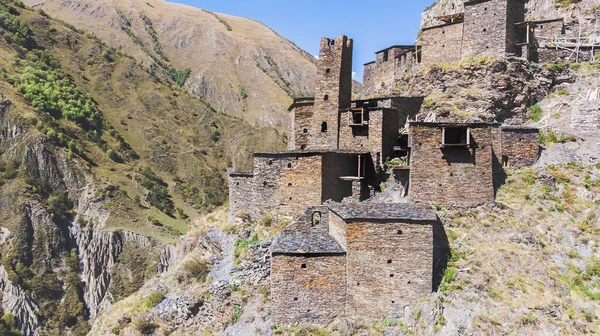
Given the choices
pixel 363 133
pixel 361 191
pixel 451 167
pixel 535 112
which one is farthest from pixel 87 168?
pixel 451 167

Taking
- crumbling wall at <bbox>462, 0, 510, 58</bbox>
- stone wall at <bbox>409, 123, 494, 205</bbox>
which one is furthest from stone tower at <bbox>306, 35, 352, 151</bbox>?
crumbling wall at <bbox>462, 0, 510, 58</bbox>

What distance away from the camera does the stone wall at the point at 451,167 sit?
24438mm

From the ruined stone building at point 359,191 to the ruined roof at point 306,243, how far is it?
0.14 feet

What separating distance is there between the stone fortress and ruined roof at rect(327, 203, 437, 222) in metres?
0.05

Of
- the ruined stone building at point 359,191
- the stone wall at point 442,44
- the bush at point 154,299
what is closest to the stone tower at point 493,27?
the stone wall at point 442,44

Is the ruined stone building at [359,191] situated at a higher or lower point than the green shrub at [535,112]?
lower

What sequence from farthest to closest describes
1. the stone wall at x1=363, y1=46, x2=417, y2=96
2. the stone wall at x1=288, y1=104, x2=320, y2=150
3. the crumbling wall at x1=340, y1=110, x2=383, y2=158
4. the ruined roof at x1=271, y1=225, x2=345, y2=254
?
1. the stone wall at x1=363, y1=46, x2=417, y2=96
2. the stone wall at x1=288, y1=104, x2=320, y2=150
3. the crumbling wall at x1=340, y1=110, x2=383, y2=158
4. the ruined roof at x1=271, y1=225, x2=345, y2=254

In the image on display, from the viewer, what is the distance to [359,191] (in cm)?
2711

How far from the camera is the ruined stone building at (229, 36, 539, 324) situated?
69.5 feet

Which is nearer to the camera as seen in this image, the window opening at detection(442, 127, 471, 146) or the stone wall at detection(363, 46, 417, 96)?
the window opening at detection(442, 127, 471, 146)

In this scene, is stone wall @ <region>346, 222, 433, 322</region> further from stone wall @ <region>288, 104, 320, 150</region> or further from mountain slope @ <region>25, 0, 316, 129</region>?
mountain slope @ <region>25, 0, 316, 129</region>

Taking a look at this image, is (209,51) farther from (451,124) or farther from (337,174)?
(451,124)

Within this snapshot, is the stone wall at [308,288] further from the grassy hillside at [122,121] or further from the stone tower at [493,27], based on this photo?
the grassy hillside at [122,121]

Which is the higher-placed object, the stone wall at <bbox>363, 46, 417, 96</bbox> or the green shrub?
the stone wall at <bbox>363, 46, 417, 96</bbox>
